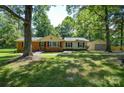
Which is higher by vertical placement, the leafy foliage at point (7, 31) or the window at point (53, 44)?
the leafy foliage at point (7, 31)

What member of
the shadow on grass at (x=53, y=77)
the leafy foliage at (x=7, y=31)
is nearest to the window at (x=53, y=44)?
the leafy foliage at (x=7, y=31)

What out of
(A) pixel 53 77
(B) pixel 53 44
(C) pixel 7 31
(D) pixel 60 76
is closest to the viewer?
(A) pixel 53 77

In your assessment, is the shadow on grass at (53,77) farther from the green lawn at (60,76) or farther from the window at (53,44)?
the window at (53,44)

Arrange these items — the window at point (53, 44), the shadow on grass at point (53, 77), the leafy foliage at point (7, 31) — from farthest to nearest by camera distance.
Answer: the leafy foliage at point (7, 31) → the window at point (53, 44) → the shadow on grass at point (53, 77)

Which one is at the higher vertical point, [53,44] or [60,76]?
[53,44]

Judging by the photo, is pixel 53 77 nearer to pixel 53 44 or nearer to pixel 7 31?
pixel 53 44

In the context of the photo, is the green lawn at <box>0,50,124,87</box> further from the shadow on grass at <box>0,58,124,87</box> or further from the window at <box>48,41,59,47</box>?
the window at <box>48,41,59,47</box>

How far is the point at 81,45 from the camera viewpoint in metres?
41.0

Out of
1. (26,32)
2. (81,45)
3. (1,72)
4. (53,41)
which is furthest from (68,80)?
(81,45)

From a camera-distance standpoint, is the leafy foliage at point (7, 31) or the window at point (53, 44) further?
the leafy foliage at point (7, 31)

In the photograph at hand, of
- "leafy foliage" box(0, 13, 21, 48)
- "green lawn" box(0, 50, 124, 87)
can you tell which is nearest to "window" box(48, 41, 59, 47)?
"leafy foliage" box(0, 13, 21, 48)

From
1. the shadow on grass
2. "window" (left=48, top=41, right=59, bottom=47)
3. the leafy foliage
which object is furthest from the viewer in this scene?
the leafy foliage

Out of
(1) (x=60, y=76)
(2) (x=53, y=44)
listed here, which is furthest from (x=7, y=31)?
(1) (x=60, y=76)
